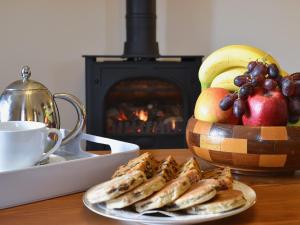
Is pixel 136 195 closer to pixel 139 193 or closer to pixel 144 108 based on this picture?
pixel 139 193

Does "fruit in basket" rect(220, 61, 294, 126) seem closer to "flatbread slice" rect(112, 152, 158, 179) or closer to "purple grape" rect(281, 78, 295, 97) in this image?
"purple grape" rect(281, 78, 295, 97)

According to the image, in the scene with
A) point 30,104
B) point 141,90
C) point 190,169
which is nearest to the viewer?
point 190,169

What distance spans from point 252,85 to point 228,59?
219 millimetres

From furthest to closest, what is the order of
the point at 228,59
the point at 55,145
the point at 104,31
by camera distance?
the point at 104,31, the point at 228,59, the point at 55,145

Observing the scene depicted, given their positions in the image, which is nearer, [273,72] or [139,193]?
[139,193]

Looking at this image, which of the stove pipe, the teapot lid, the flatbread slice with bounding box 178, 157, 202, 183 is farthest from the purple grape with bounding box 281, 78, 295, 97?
the stove pipe

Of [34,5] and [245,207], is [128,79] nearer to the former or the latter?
[34,5]

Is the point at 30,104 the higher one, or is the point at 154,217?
the point at 30,104

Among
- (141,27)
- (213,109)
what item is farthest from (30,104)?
(141,27)

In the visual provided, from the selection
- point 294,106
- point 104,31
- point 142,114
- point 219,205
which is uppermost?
point 104,31

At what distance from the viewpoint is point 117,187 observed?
58 centimetres

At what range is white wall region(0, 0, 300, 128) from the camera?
8.61 ft

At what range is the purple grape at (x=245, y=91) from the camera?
83cm

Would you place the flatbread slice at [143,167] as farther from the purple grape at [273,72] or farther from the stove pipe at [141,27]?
the stove pipe at [141,27]
